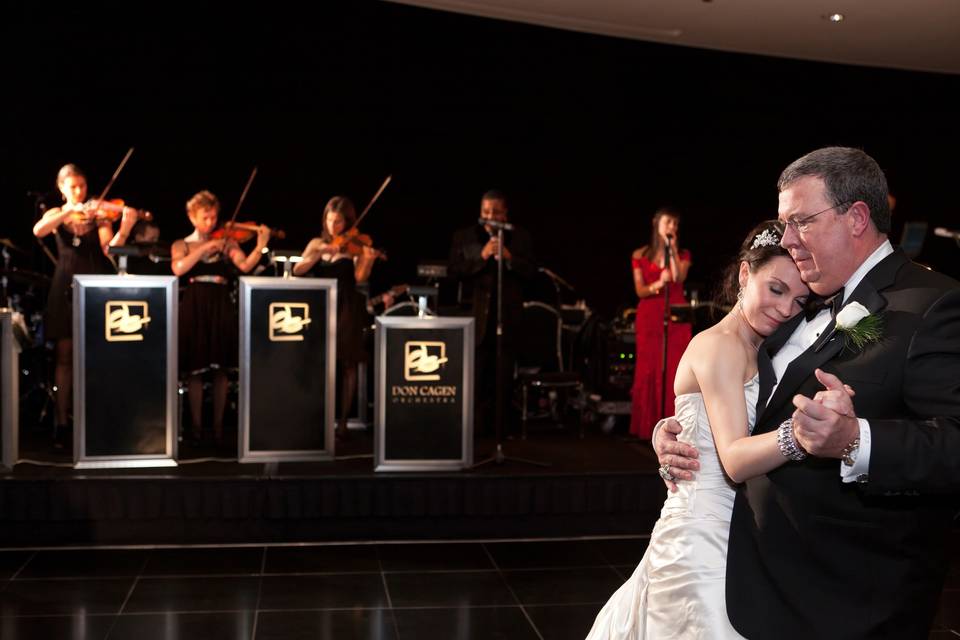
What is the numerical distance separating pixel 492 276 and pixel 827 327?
5074 mm

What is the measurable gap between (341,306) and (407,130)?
3026 millimetres

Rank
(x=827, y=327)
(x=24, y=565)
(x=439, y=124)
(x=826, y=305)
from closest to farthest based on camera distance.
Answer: (x=827, y=327), (x=826, y=305), (x=24, y=565), (x=439, y=124)

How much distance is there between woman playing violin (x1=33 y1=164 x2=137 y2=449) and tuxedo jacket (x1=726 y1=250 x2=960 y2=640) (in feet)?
17.5

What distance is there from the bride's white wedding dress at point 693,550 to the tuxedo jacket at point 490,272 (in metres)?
4.11

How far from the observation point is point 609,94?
9711mm

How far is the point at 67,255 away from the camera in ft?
21.0

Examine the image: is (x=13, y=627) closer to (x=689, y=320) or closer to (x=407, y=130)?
(x=689, y=320)

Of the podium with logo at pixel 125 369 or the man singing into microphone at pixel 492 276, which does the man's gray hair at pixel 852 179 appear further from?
the man singing into microphone at pixel 492 276

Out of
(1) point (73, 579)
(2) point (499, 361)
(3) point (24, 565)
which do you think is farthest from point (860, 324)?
(2) point (499, 361)

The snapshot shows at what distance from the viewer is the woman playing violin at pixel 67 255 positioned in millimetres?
6312

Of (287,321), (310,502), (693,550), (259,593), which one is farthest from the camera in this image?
(287,321)

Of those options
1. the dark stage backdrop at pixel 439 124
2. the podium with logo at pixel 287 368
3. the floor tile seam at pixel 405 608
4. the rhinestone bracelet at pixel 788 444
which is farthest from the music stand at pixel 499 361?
the rhinestone bracelet at pixel 788 444

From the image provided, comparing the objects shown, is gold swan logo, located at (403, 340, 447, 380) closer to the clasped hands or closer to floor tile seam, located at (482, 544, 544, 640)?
floor tile seam, located at (482, 544, 544, 640)

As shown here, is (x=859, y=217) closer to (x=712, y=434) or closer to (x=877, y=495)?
(x=877, y=495)
